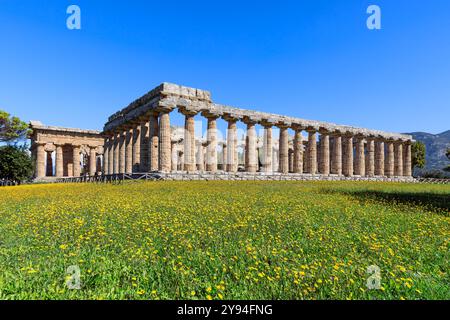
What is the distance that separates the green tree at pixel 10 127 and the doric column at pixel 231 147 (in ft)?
115

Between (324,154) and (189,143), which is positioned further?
(324,154)

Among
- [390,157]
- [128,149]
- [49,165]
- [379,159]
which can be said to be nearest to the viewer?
[128,149]

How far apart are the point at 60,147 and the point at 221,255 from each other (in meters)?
57.9

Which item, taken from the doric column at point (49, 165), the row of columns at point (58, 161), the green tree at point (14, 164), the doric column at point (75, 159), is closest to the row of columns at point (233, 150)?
the doric column at point (75, 159)

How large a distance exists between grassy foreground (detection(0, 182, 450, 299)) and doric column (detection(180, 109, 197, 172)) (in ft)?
78.7

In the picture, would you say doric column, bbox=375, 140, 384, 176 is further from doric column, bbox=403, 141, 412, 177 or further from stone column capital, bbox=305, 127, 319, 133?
stone column capital, bbox=305, 127, 319, 133

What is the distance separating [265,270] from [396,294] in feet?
6.92

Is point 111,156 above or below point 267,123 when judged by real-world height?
below

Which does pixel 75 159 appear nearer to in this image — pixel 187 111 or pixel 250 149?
pixel 187 111

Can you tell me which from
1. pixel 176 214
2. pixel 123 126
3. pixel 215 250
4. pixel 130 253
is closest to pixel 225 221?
pixel 176 214

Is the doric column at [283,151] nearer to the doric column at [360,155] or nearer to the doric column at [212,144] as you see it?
the doric column at [212,144]

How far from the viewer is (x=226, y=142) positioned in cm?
4328

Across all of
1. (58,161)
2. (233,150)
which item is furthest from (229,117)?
(58,161)
